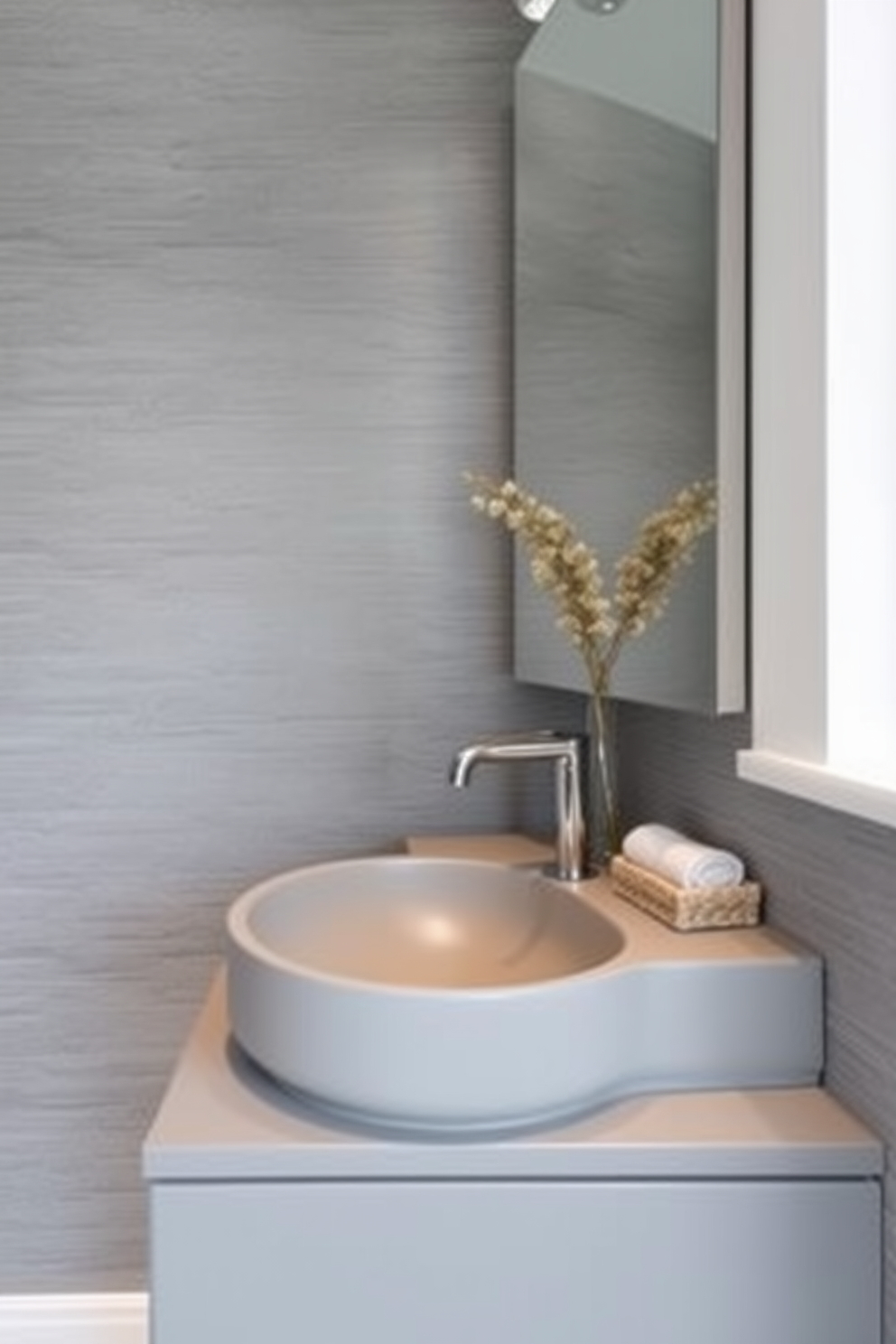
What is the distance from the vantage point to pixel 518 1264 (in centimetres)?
80

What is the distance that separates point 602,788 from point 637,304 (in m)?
0.64

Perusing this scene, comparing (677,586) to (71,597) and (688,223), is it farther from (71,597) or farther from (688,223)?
(71,597)

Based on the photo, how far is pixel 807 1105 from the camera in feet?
2.83

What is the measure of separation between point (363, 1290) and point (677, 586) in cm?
77

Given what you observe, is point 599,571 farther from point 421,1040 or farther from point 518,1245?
point 518,1245

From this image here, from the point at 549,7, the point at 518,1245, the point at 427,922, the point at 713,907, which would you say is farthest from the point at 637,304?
the point at 518,1245

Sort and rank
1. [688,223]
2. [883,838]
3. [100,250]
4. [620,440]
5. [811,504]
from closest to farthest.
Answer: [883,838]
[811,504]
[688,223]
[620,440]
[100,250]

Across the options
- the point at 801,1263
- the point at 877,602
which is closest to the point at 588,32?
the point at 877,602

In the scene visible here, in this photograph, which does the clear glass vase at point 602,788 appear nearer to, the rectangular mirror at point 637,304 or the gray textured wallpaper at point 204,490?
the rectangular mirror at point 637,304

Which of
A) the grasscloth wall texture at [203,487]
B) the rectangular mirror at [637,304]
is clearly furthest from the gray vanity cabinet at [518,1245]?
the grasscloth wall texture at [203,487]

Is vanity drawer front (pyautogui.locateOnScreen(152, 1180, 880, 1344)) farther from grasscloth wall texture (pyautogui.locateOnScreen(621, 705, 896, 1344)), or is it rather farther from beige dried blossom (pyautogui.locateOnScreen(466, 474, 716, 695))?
beige dried blossom (pyautogui.locateOnScreen(466, 474, 716, 695))

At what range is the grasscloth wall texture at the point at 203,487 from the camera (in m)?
1.54

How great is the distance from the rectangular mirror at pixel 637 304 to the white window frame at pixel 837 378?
10cm

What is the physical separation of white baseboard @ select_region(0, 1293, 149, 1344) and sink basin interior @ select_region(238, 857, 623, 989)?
85 cm
